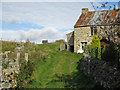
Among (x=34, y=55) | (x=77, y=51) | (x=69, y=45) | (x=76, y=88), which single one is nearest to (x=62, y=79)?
(x=76, y=88)

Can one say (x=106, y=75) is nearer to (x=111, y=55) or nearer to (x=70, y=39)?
(x=111, y=55)

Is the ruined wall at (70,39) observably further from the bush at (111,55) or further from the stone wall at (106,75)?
the bush at (111,55)

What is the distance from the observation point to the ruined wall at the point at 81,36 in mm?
30706

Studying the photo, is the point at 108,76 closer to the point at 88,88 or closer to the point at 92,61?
the point at 88,88

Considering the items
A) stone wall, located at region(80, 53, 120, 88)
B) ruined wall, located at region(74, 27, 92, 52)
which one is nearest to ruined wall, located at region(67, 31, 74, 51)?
ruined wall, located at region(74, 27, 92, 52)

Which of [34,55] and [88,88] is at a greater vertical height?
[34,55]

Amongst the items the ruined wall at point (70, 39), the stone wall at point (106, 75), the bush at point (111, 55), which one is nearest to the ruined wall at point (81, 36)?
the ruined wall at point (70, 39)

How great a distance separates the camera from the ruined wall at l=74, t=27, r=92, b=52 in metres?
30.7

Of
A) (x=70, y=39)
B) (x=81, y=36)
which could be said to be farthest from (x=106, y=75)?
(x=70, y=39)

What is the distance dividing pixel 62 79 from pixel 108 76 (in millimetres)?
5090

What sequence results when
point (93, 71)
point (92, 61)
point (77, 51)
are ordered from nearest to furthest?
point (93, 71) < point (92, 61) < point (77, 51)

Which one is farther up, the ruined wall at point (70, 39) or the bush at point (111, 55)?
the ruined wall at point (70, 39)

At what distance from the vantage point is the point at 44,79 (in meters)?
15.6

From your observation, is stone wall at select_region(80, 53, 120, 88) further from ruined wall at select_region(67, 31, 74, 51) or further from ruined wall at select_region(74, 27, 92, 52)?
ruined wall at select_region(67, 31, 74, 51)
